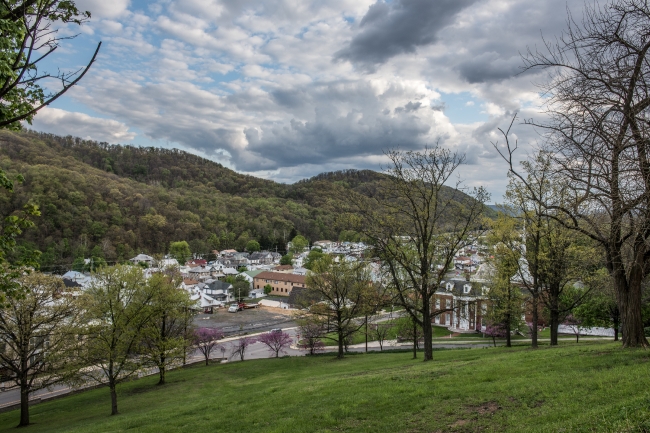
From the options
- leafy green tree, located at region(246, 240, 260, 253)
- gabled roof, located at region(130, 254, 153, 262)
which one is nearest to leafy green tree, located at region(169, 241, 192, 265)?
gabled roof, located at region(130, 254, 153, 262)

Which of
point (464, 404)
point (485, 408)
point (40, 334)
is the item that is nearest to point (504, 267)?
point (464, 404)

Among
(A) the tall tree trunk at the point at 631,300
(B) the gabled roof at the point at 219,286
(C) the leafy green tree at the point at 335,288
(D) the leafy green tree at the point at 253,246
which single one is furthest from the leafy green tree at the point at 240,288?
(A) the tall tree trunk at the point at 631,300

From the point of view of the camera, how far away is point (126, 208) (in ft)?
356

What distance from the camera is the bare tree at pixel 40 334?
17422mm

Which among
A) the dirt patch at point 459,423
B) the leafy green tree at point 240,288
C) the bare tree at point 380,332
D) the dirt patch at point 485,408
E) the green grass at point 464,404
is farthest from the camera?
the leafy green tree at point 240,288

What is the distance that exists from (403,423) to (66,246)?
99785mm

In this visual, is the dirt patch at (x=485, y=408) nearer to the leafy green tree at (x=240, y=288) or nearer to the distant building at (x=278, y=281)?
the leafy green tree at (x=240, y=288)

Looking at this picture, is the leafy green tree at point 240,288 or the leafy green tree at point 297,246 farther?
the leafy green tree at point 297,246

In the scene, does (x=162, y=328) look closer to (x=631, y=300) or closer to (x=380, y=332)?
(x=380, y=332)

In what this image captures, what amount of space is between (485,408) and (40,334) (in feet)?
66.1

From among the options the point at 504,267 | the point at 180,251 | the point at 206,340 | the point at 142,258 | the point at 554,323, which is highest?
the point at 180,251

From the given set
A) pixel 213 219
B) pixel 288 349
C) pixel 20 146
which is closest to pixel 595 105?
pixel 288 349

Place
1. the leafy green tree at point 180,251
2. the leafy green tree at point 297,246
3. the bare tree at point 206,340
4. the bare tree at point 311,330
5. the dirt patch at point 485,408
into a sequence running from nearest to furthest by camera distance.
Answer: the dirt patch at point 485,408 < the bare tree at point 311,330 < the bare tree at point 206,340 < the leafy green tree at point 180,251 < the leafy green tree at point 297,246

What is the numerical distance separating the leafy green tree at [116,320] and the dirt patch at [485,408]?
15.5 meters
